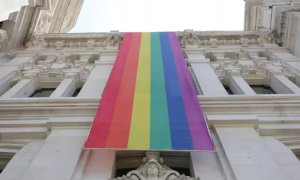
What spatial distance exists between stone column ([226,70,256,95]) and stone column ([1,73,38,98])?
344 inches

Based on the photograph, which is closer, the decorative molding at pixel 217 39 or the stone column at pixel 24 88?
the stone column at pixel 24 88

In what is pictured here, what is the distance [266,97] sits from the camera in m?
13.8

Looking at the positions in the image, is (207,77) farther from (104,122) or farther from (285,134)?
(104,122)

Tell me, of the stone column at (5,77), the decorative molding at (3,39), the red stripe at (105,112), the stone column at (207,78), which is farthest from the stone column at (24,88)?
the stone column at (207,78)

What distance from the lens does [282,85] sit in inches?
649

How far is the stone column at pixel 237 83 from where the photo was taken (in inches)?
618

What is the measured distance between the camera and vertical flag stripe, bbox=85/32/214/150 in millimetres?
10672

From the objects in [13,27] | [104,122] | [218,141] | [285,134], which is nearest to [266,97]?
[285,134]

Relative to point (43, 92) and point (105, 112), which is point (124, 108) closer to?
point (105, 112)

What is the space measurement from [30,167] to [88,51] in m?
13.2

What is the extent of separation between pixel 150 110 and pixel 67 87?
18.2ft

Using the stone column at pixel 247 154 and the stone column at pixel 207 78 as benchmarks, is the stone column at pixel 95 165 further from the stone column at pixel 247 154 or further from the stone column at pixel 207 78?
the stone column at pixel 207 78

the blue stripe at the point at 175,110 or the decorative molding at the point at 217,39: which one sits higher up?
the decorative molding at the point at 217,39

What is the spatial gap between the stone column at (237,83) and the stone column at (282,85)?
1.38 metres
